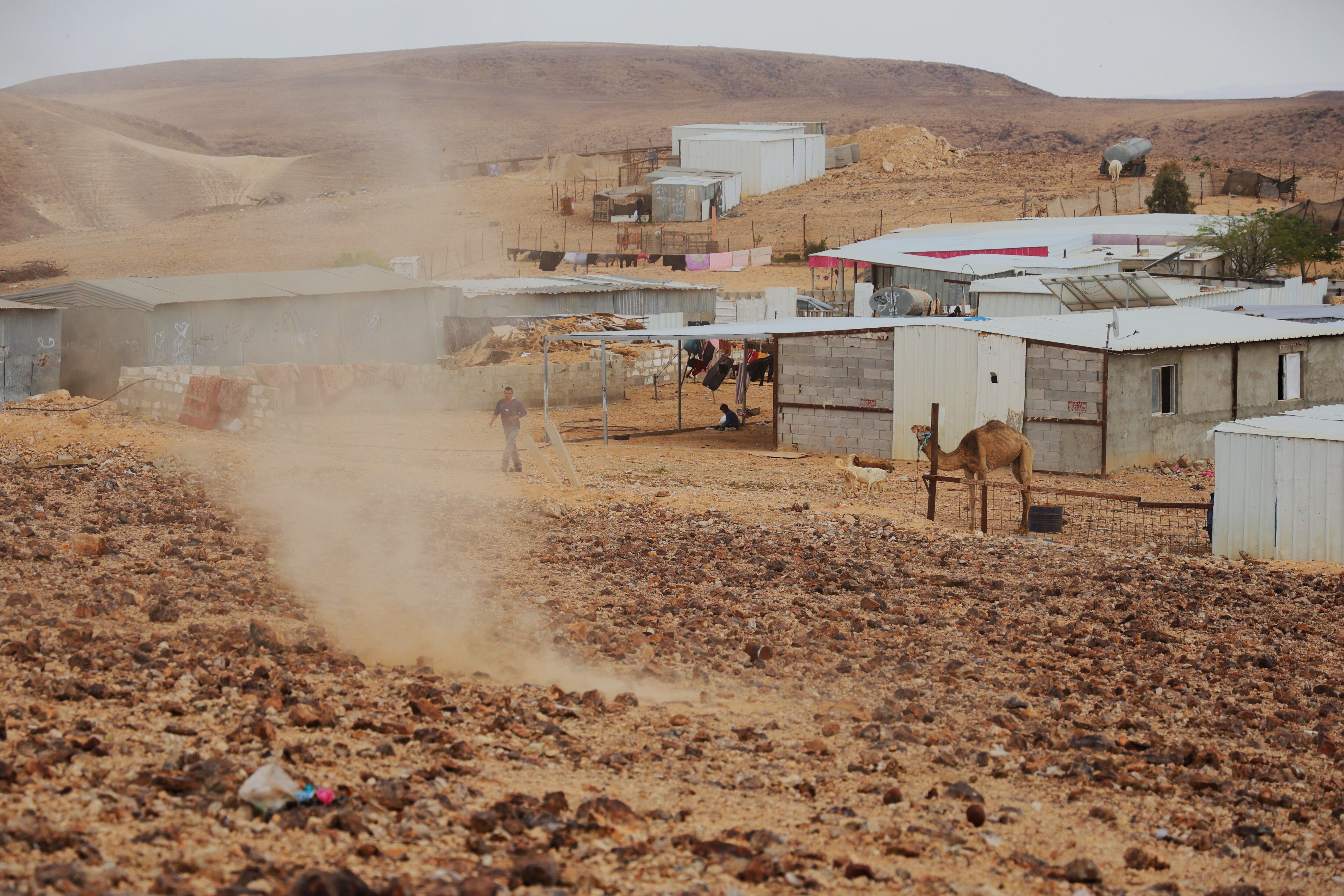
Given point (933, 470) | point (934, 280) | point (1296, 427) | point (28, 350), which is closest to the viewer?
point (1296, 427)

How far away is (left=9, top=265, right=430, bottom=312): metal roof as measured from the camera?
24.9m

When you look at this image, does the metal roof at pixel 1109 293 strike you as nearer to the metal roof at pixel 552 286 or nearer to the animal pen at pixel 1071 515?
the animal pen at pixel 1071 515

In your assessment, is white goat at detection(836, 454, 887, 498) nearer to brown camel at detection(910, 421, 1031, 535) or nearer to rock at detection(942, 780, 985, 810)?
brown camel at detection(910, 421, 1031, 535)

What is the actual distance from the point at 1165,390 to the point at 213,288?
1876 cm

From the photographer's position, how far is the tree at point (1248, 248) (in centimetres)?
3862

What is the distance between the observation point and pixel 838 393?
71.6 ft

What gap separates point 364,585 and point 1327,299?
31021 millimetres

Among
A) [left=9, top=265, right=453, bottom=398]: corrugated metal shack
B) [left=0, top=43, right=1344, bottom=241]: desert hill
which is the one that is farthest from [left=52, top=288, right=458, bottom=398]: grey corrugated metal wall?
[left=0, top=43, right=1344, bottom=241]: desert hill

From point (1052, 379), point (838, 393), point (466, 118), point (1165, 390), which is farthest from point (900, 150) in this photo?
point (466, 118)

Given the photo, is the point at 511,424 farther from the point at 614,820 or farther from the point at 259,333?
the point at 614,820

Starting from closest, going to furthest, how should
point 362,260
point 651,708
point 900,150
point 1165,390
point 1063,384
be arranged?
point 651,708 → point 1063,384 → point 1165,390 → point 362,260 → point 900,150

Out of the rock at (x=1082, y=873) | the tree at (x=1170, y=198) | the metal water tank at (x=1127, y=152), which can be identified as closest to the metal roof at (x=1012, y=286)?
the rock at (x=1082, y=873)

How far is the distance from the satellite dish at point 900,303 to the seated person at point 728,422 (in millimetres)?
7137

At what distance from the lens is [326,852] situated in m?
5.75
